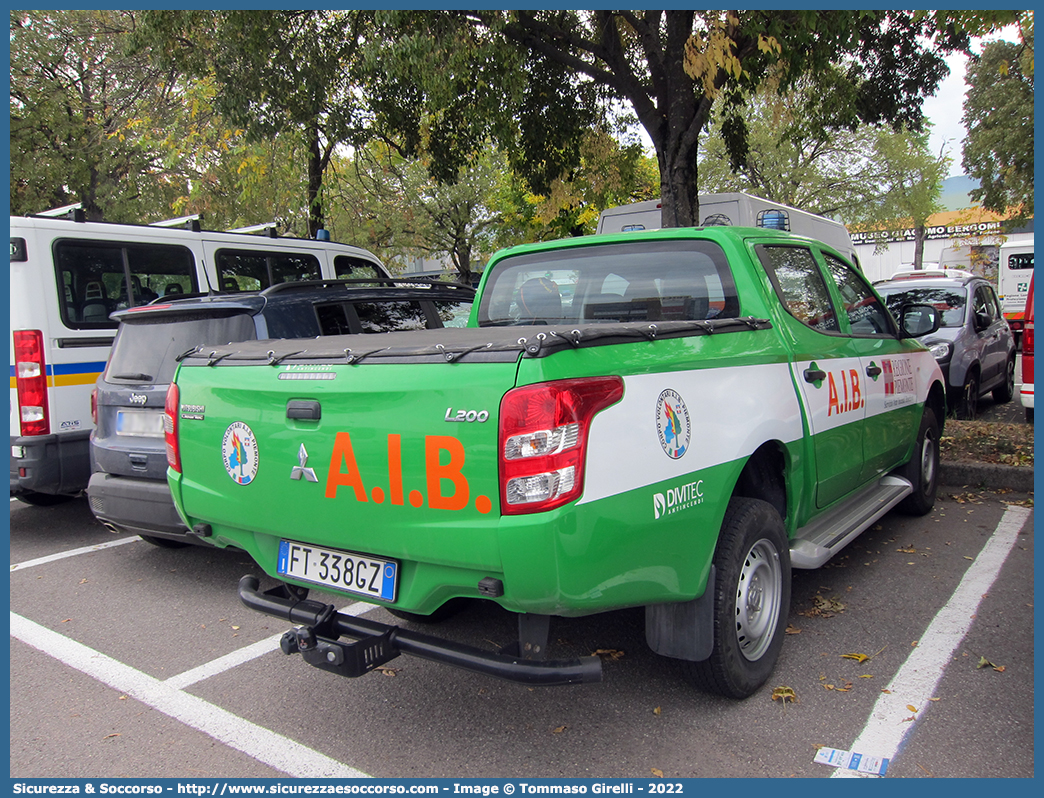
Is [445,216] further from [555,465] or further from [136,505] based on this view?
[555,465]

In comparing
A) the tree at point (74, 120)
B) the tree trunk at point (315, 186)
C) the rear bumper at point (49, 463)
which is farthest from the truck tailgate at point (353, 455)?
the tree at point (74, 120)

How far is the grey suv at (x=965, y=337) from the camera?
32.1 ft

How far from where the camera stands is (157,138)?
14.0m

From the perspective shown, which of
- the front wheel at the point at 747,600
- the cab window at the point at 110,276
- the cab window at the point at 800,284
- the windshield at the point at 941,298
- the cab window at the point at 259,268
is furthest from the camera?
the windshield at the point at 941,298

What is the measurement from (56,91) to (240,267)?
15109mm

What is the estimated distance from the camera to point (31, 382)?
19.5 ft

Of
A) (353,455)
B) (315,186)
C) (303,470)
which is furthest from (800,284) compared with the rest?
(315,186)

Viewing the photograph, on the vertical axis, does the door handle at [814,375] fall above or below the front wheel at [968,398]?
above

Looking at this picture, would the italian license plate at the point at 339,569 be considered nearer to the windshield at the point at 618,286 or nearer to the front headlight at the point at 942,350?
the windshield at the point at 618,286

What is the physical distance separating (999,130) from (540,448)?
2780 cm

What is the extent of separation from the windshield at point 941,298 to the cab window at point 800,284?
6285mm

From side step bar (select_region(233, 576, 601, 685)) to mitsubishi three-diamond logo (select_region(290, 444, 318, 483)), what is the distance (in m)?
0.52
